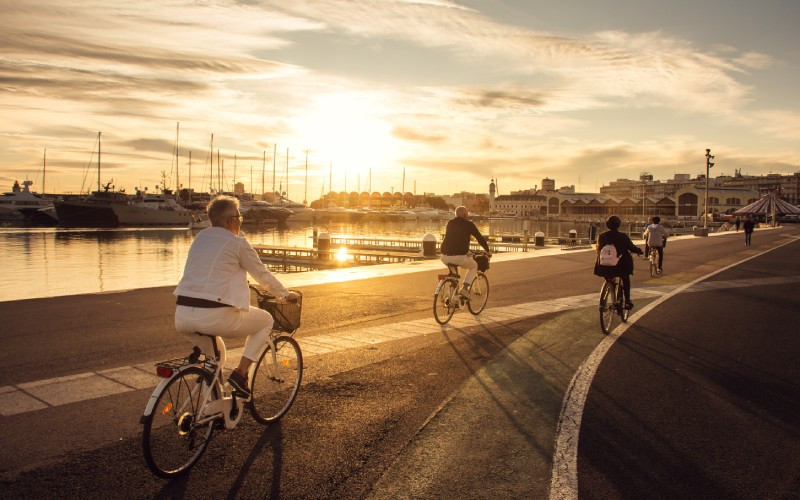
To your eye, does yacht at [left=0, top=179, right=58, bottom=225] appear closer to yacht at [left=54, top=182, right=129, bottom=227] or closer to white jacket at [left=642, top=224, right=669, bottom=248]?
yacht at [left=54, top=182, right=129, bottom=227]

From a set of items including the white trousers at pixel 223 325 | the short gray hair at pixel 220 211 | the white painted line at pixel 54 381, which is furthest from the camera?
the white painted line at pixel 54 381

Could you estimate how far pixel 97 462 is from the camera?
438 centimetres

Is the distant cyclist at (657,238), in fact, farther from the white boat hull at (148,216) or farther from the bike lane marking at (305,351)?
the white boat hull at (148,216)

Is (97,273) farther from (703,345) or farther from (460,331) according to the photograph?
(703,345)

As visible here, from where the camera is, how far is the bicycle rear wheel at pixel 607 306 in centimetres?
932

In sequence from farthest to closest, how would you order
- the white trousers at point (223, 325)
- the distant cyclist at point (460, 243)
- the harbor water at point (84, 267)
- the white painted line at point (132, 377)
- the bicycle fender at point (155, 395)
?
1. the harbor water at point (84, 267)
2. the distant cyclist at point (460, 243)
3. the white painted line at point (132, 377)
4. the white trousers at point (223, 325)
5. the bicycle fender at point (155, 395)

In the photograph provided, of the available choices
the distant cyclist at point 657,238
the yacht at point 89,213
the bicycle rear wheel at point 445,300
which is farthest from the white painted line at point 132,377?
the yacht at point 89,213

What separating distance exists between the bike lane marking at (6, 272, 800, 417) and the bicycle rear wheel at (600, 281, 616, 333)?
0.68ft

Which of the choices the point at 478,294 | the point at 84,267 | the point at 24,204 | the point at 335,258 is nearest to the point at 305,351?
the point at 478,294

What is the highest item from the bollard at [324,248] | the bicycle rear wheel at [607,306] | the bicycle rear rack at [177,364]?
the bicycle rear rack at [177,364]

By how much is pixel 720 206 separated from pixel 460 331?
165041 millimetres

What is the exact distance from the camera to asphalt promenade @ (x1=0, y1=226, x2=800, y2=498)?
4.12 meters

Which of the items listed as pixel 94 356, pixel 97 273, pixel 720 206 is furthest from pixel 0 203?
pixel 720 206

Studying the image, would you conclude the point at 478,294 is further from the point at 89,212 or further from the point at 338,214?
the point at 338,214
